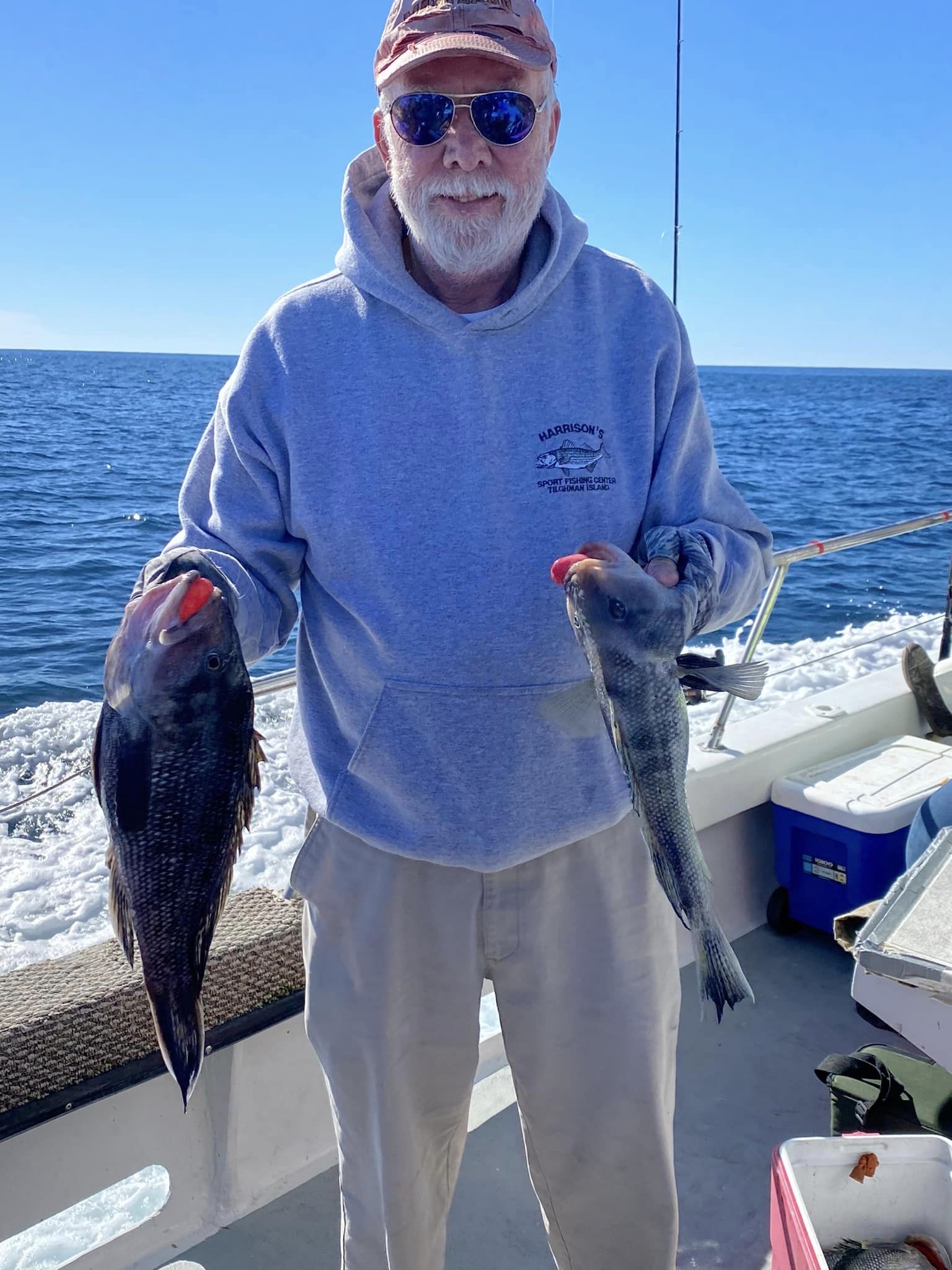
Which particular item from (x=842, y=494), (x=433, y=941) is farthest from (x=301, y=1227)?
(x=842, y=494)

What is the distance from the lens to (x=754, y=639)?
400cm

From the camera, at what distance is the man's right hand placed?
1638 mm

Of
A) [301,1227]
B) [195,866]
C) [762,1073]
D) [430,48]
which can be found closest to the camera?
[195,866]

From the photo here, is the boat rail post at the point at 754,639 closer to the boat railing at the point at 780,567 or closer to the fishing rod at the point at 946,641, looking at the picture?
the boat railing at the point at 780,567

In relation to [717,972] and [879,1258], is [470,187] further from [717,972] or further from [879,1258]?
[879,1258]

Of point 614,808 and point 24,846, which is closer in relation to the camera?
point 614,808

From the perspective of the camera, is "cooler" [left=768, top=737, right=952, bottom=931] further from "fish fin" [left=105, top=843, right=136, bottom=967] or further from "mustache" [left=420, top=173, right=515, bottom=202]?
"fish fin" [left=105, top=843, right=136, bottom=967]

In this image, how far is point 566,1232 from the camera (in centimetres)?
238

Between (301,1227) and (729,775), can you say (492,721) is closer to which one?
(301,1227)

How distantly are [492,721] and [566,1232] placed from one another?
1250mm

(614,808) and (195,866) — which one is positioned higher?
(195,866)

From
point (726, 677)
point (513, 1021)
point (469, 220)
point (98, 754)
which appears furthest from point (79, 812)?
point (726, 677)

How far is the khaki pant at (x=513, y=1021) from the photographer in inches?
87.8

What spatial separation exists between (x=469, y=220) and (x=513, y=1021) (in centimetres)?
174
